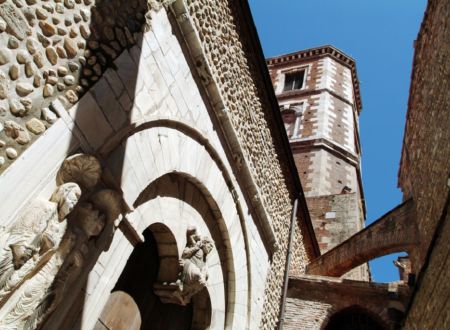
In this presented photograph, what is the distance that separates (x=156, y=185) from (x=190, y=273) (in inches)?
38.3

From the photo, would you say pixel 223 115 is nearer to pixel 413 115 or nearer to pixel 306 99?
pixel 413 115

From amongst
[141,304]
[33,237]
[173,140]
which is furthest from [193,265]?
[33,237]

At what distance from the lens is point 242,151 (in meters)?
4.75

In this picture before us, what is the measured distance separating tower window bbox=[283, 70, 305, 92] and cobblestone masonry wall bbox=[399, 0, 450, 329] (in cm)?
1151

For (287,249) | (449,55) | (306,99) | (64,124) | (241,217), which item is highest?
(306,99)

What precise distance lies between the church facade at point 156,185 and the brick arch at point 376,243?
5 cm

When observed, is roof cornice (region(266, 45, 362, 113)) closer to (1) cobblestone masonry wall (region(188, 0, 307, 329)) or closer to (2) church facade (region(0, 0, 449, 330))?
(2) church facade (region(0, 0, 449, 330))

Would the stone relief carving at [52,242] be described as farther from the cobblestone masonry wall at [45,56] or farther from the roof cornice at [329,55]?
the roof cornice at [329,55]

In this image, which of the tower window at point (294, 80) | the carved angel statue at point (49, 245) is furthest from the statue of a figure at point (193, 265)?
the tower window at point (294, 80)

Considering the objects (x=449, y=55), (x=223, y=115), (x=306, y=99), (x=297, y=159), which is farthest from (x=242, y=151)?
(x=306, y=99)

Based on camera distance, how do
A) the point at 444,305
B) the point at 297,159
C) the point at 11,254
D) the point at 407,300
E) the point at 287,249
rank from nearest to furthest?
the point at 11,254, the point at 444,305, the point at 407,300, the point at 287,249, the point at 297,159

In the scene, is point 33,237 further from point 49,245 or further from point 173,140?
point 173,140

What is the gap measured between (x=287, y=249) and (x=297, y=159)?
887 centimetres

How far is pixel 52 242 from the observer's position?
211cm
